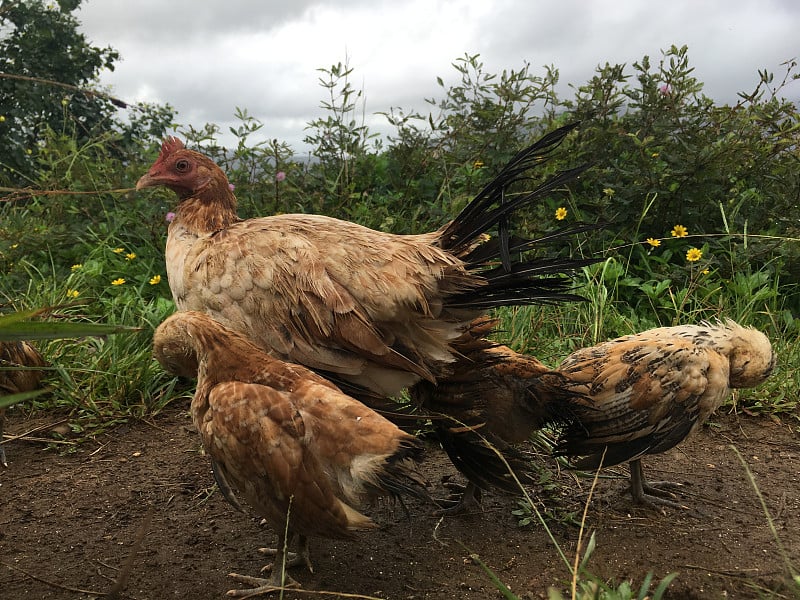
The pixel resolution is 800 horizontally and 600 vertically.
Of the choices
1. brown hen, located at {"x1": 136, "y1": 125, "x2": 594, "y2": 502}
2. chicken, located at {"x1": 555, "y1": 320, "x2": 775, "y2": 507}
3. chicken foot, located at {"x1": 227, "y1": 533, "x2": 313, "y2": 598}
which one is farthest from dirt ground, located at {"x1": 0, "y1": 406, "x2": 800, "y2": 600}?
brown hen, located at {"x1": 136, "y1": 125, "x2": 594, "y2": 502}

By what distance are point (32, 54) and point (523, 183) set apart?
5.61 m

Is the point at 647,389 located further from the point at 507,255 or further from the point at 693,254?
the point at 693,254

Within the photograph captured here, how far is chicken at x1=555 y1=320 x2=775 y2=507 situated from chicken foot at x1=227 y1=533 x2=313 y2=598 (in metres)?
1.16

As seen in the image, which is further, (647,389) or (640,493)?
(640,493)

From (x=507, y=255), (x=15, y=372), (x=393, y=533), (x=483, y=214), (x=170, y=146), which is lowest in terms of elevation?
(x=393, y=533)

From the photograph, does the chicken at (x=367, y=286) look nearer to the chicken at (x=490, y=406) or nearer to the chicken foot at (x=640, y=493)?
the chicken at (x=490, y=406)

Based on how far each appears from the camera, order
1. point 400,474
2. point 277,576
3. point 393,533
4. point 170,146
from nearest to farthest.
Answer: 1. point 400,474
2. point 277,576
3. point 393,533
4. point 170,146

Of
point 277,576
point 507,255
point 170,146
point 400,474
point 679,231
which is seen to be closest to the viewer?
point 400,474

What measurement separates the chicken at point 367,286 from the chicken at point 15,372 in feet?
3.57

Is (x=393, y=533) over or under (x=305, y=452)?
under

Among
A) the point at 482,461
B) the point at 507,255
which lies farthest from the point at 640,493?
the point at 507,255

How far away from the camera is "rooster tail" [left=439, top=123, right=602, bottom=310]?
99.7 inches

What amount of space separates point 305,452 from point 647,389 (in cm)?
140

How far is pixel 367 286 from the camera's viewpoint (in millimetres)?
2480
